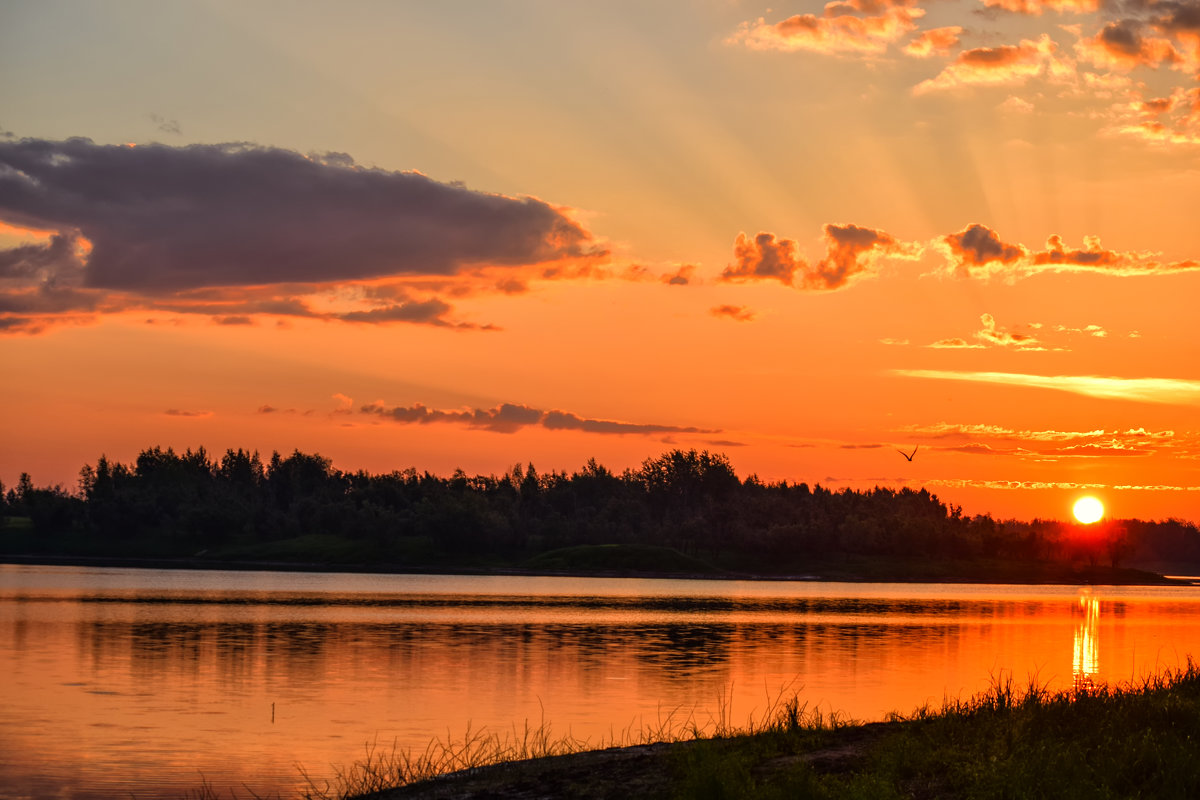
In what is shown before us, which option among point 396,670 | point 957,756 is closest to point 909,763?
point 957,756

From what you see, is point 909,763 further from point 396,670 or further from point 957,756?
point 396,670

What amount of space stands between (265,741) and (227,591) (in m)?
126

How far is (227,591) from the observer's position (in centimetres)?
16275

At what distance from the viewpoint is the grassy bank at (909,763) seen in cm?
2536

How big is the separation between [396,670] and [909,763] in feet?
142

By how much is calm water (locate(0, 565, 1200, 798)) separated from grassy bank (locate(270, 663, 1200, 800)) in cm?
848

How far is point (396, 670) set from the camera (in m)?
66.8

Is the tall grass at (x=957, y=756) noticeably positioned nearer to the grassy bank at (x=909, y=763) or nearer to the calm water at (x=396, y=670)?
the grassy bank at (x=909, y=763)

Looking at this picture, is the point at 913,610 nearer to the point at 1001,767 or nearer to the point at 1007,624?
the point at 1007,624

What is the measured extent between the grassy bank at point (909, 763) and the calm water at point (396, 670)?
8484 millimetres

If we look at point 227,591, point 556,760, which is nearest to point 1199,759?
point 556,760

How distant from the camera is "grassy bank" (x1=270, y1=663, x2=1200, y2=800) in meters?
25.4

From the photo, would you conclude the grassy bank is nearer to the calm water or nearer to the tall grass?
the tall grass

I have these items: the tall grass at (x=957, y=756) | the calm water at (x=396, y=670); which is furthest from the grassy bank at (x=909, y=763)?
the calm water at (x=396, y=670)
